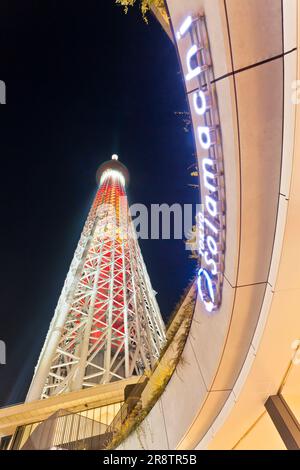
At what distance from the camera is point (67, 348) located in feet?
55.2

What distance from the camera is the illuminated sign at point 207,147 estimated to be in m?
2.75

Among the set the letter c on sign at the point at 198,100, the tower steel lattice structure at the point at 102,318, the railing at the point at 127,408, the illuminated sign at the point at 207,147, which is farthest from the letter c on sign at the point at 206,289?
the tower steel lattice structure at the point at 102,318

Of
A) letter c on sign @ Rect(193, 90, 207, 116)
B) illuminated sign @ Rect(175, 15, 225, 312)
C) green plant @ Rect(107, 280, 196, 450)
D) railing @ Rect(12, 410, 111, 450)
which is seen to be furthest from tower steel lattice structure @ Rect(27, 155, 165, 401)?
letter c on sign @ Rect(193, 90, 207, 116)

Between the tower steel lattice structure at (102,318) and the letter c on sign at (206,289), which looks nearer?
the letter c on sign at (206,289)

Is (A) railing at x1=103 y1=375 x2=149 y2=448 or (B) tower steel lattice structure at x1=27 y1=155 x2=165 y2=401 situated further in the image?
(B) tower steel lattice structure at x1=27 y1=155 x2=165 y2=401

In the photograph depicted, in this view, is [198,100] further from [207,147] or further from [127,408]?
[127,408]

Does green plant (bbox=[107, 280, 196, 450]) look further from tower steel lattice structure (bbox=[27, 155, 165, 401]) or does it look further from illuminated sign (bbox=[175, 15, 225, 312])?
tower steel lattice structure (bbox=[27, 155, 165, 401])

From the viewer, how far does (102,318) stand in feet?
65.7

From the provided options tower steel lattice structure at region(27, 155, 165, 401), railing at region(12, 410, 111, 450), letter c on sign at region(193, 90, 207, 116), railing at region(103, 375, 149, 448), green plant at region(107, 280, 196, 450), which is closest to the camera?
letter c on sign at region(193, 90, 207, 116)

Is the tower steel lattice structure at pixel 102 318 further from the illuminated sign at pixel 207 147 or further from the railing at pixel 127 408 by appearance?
the illuminated sign at pixel 207 147

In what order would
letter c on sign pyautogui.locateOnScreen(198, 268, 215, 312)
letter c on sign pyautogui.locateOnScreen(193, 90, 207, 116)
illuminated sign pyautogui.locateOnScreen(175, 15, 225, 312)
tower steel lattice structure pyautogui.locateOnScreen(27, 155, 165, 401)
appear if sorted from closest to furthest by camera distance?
1. illuminated sign pyautogui.locateOnScreen(175, 15, 225, 312)
2. letter c on sign pyautogui.locateOnScreen(193, 90, 207, 116)
3. letter c on sign pyautogui.locateOnScreen(198, 268, 215, 312)
4. tower steel lattice structure pyautogui.locateOnScreen(27, 155, 165, 401)

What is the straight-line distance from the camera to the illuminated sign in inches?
108

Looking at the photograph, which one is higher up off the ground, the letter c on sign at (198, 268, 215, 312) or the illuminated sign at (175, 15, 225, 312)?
the illuminated sign at (175, 15, 225, 312)
